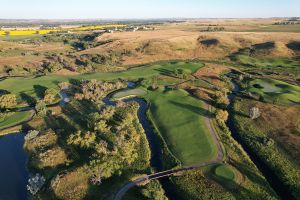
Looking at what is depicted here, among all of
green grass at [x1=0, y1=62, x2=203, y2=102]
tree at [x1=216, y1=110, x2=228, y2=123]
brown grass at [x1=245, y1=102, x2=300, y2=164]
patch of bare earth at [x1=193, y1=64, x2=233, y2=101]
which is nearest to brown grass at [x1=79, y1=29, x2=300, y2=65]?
green grass at [x1=0, y1=62, x2=203, y2=102]

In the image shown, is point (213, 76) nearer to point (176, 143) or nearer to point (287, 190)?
point (176, 143)

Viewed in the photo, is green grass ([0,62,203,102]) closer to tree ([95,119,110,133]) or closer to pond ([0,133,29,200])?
pond ([0,133,29,200])

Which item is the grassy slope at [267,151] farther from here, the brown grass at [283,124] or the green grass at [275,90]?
the green grass at [275,90]

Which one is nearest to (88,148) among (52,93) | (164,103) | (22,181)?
(22,181)

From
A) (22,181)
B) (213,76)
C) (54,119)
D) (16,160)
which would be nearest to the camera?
(22,181)

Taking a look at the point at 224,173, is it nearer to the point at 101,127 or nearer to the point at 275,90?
the point at 101,127

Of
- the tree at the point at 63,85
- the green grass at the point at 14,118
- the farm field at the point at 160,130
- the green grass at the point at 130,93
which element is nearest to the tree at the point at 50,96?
the farm field at the point at 160,130

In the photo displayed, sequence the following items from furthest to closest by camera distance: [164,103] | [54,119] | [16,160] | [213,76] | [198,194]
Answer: [213,76] → [164,103] → [54,119] → [16,160] → [198,194]

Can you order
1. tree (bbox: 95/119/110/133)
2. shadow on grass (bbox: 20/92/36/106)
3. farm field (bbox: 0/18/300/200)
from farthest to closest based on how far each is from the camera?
1. shadow on grass (bbox: 20/92/36/106)
2. tree (bbox: 95/119/110/133)
3. farm field (bbox: 0/18/300/200)
